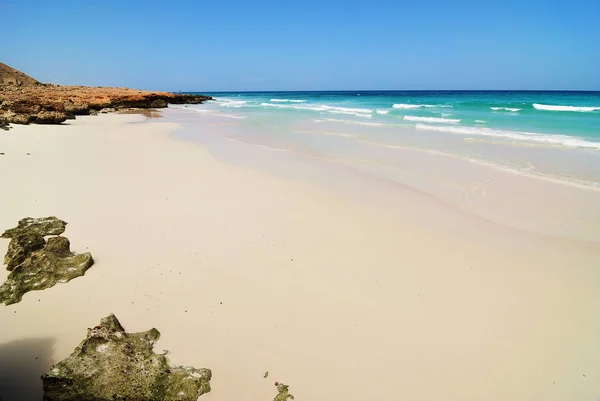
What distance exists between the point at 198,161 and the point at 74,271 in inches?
268

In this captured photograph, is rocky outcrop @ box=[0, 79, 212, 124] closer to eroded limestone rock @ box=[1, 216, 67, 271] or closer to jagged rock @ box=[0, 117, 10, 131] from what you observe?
jagged rock @ box=[0, 117, 10, 131]

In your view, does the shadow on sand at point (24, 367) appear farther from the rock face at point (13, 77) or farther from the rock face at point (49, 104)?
the rock face at point (13, 77)

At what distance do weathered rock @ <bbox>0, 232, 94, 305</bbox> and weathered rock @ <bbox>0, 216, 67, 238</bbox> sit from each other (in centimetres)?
93

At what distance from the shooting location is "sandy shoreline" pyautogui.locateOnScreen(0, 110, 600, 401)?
9.87 ft

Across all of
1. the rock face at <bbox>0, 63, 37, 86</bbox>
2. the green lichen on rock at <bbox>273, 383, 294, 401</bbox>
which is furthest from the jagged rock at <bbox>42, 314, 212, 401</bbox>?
the rock face at <bbox>0, 63, 37, 86</bbox>

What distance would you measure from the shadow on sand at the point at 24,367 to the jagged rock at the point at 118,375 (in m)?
0.30

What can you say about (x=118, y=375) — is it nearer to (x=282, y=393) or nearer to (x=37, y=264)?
(x=282, y=393)

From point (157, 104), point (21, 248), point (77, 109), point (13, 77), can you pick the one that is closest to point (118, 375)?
point (21, 248)

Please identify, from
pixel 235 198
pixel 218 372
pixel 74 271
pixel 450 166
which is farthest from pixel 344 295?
pixel 450 166

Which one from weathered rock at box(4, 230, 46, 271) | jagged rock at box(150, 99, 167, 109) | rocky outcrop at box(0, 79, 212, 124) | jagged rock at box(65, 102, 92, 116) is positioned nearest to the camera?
weathered rock at box(4, 230, 46, 271)

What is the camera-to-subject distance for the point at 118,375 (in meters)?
2.71

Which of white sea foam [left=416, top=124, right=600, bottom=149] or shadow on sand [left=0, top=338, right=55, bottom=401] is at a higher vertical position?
white sea foam [left=416, top=124, right=600, bottom=149]

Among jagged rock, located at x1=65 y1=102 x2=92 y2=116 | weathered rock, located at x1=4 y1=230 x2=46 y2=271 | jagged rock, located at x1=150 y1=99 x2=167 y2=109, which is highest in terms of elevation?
jagged rock, located at x1=150 y1=99 x2=167 y2=109

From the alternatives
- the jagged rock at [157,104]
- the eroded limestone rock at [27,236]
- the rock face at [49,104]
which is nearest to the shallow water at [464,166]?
the eroded limestone rock at [27,236]
